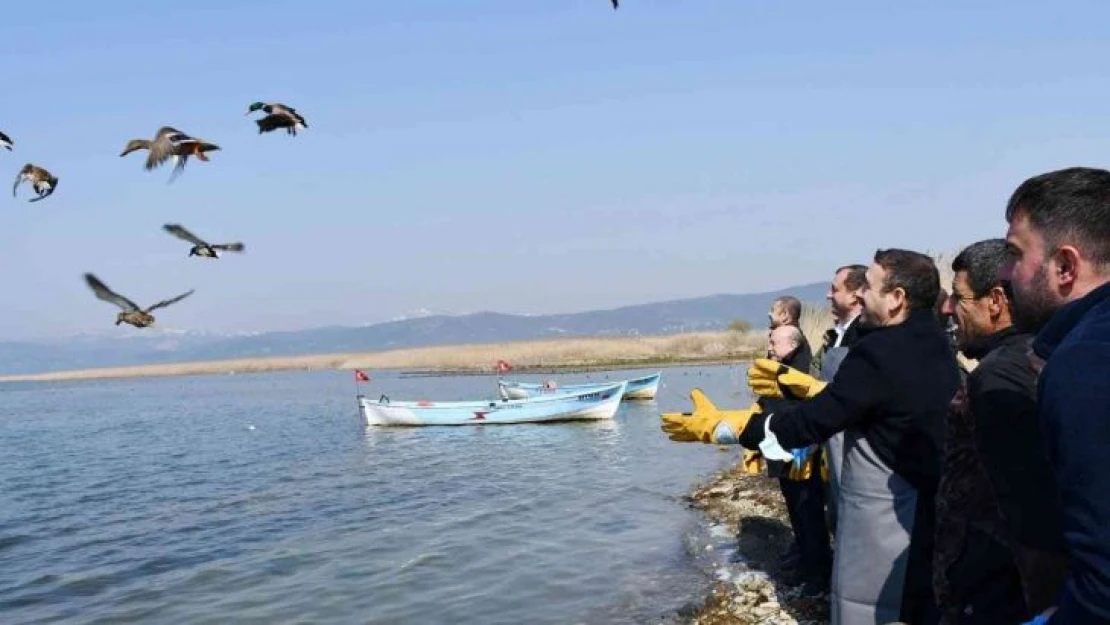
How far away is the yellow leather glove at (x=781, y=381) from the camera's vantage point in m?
5.62

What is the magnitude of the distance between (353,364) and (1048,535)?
139117 millimetres

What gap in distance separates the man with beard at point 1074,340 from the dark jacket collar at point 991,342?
2.94ft

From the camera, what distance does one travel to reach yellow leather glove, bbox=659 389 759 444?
5262mm

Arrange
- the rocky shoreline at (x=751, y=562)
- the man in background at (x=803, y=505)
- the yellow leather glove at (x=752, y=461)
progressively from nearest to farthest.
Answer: the yellow leather glove at (x=752, y=461), the man in background at (x=803, y=505), the rocky shoreline at (x=751, y=562)

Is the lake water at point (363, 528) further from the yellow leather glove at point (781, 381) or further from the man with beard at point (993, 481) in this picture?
the man with beard at point (993, 481)

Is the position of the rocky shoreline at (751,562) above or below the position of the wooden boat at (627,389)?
below

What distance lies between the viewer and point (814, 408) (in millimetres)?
4375

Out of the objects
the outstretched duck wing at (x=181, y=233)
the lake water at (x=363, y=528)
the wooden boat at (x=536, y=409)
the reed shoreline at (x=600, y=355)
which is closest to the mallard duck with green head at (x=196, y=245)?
the outstretched duck wing at (x=181, y=233)

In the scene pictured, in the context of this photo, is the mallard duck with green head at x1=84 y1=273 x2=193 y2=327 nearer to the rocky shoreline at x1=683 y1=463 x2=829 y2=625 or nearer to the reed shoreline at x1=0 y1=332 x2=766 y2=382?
the rocky shoreline at x1=683 y1=463 x2=829 y2=625

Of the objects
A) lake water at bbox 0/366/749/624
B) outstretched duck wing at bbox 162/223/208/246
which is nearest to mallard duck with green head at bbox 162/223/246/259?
outstretched duck wing at bbox 162/223/208/246

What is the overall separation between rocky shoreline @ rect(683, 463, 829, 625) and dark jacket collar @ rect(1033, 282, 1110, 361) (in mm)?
5587

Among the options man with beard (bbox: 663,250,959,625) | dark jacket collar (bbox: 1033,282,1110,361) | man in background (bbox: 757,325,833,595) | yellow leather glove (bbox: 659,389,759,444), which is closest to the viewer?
dark jacket collar (bbox: 1033,282,1110,361)

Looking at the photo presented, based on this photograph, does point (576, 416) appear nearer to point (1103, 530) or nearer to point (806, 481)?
point (806, 481)

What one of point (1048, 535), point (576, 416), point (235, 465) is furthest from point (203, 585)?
point (576, 416)
